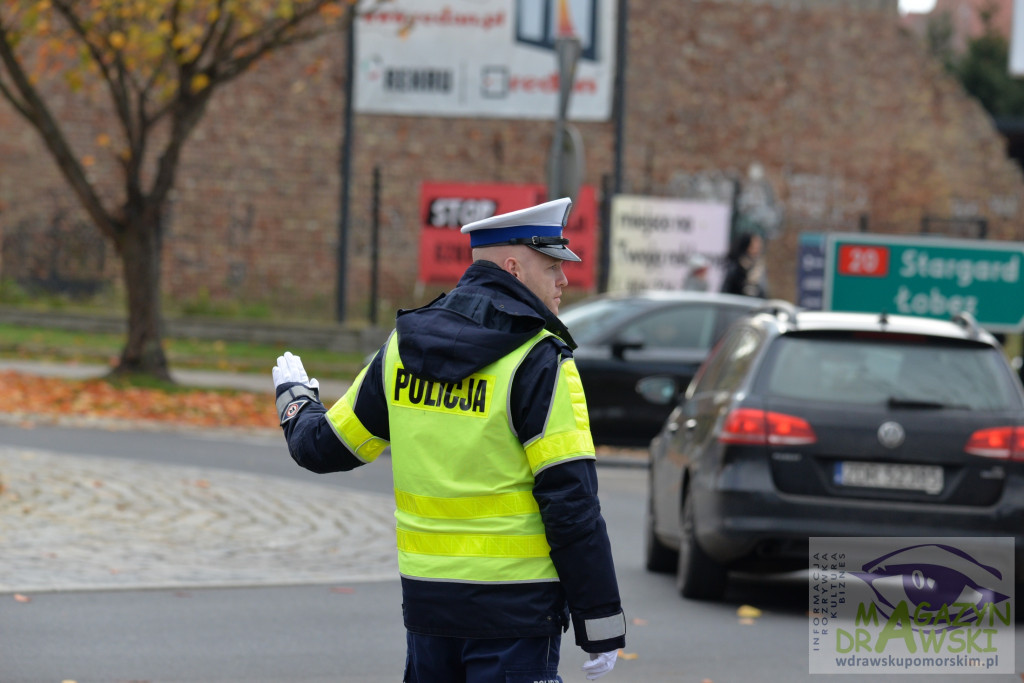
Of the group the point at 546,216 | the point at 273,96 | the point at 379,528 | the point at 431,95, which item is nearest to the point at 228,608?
the point at 379,528

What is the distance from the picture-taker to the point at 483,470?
373 centimetres

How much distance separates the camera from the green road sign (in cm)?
1872

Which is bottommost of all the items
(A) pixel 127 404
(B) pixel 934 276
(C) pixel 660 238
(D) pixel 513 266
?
(A) pixel 127 404

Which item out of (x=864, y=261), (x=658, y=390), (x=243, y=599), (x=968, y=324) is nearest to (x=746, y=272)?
(x=864, y=261)

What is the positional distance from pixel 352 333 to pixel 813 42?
1280 centimetres

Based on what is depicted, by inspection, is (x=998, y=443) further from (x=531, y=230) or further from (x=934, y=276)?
(x=934, y=276)

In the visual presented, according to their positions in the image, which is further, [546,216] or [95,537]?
[95,537]

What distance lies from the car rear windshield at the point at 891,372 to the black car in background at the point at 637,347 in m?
6.35

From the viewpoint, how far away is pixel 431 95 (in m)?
25.4

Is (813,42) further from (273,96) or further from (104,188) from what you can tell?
(104,188)

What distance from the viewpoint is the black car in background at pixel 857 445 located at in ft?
26.3

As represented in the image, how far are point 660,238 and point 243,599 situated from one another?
15.6 m

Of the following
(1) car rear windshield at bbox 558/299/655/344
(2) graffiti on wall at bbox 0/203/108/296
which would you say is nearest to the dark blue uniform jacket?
(1) car rear windshield at bbox 558/299/655/344

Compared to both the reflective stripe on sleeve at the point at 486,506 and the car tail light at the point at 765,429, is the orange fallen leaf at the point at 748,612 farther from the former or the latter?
the reflective stripe on sleeve at the point at 486,506
